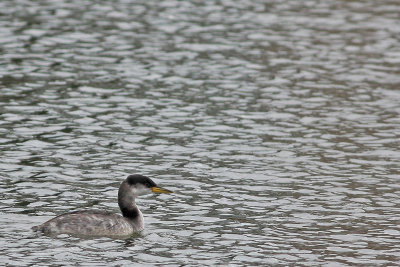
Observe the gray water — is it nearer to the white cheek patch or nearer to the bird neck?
the bird neck

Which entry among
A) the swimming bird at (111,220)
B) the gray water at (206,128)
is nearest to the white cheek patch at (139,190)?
the swimming bird at (111,220)

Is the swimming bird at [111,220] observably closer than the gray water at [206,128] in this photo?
Yes

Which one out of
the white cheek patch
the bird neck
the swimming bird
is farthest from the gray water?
the white cheek patch

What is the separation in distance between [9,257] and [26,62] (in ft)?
50.3

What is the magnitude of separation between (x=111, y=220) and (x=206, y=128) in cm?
782

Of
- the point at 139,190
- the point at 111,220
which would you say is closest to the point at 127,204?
the point at 139,190

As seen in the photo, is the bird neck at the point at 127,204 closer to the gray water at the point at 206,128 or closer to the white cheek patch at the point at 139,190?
the white cheek patch at the point at 139,190

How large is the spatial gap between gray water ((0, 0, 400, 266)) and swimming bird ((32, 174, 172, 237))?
23 cm

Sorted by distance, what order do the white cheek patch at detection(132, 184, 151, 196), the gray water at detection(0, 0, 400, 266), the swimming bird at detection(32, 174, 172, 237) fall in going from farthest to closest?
the white cheek patch at detection(132, 184, 151, 196) < the gray water at detection(0, 0, 400, 266) < the swimming bird at detection(32, 174, 172, 237)

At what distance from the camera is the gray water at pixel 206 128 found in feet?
53.4

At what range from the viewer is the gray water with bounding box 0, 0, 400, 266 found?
1627 centimetres

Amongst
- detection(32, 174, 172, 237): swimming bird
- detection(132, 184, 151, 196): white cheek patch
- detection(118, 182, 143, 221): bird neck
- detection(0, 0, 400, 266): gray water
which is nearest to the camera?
detection(32, 174, 172, 237): swimming bird

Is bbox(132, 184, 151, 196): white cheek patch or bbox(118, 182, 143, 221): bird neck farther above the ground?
bbox(132, 184, 151, 196): white cheek patch

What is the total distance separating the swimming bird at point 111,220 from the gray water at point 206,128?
23 cm
